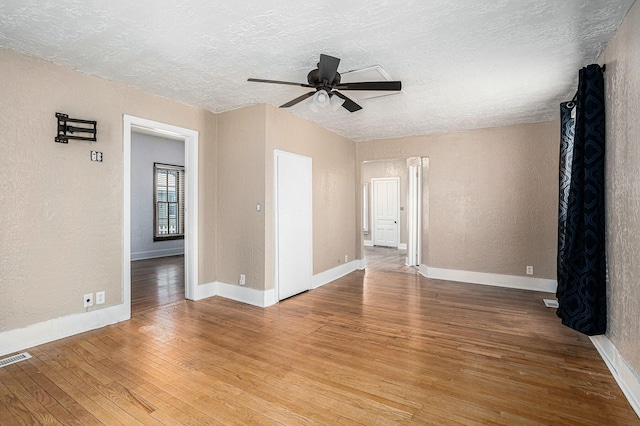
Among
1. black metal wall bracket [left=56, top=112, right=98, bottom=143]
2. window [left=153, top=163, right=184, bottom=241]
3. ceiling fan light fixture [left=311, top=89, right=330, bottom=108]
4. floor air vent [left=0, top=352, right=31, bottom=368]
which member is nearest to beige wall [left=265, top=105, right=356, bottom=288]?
ceiling fan light fixture [left=311, top=89, right=330, bottom=108]

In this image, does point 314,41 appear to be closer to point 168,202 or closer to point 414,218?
point 414,218

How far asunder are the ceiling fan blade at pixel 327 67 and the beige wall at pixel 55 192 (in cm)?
241

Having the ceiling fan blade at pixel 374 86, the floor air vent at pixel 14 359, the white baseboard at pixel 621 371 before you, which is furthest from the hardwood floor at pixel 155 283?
the white baseboard at pixel 621 371

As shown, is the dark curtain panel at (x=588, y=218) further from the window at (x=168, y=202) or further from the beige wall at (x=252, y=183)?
the window at (x=168, y=202)

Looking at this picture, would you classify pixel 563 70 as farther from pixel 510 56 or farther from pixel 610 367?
pixel 610 367

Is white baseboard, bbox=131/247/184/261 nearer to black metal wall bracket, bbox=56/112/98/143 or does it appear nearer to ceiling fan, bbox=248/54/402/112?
black metal wall bracket, bbox=56/112/98/143

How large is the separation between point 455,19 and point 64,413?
374 centimetres

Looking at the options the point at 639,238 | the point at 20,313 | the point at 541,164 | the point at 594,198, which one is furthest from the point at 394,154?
the point at 20,313

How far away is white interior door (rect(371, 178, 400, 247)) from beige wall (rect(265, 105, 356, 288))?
3461mm

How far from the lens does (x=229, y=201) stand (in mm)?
4531

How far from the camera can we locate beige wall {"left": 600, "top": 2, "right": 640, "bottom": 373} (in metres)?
2.08

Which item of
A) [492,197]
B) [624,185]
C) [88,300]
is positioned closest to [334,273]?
[492,197]

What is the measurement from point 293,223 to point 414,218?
3.25m

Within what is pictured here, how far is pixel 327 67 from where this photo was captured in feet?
8.33
